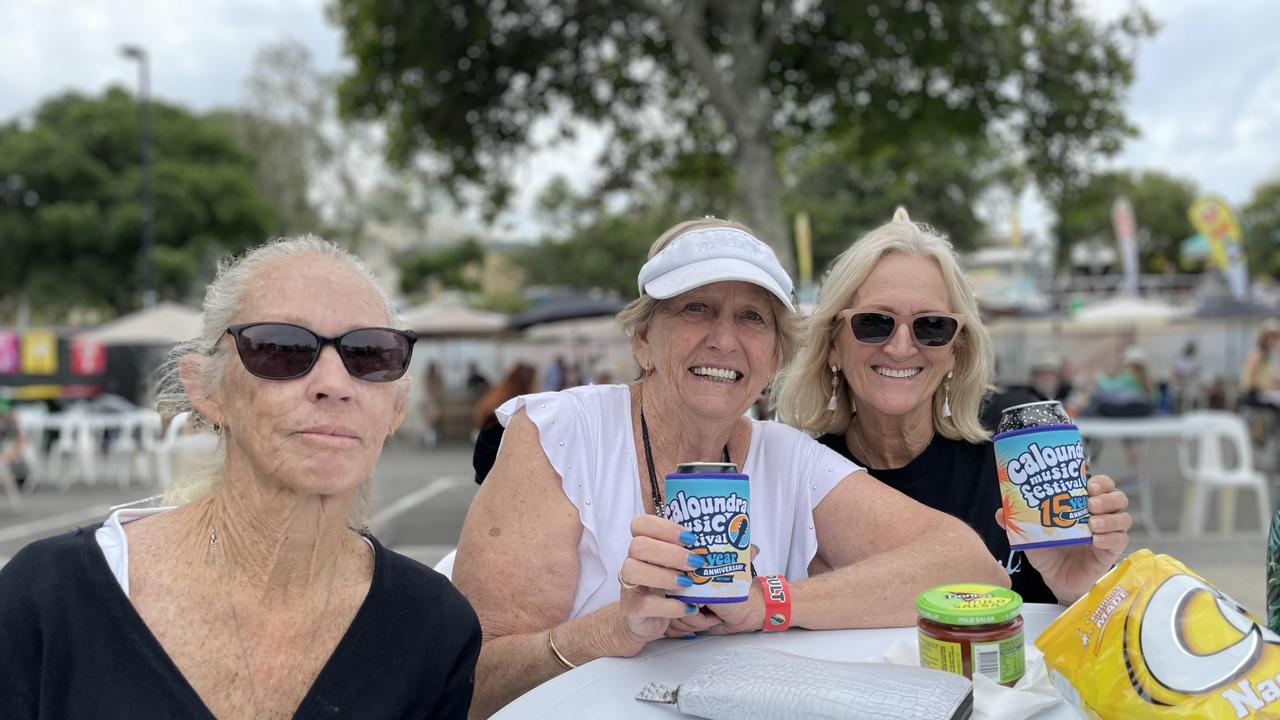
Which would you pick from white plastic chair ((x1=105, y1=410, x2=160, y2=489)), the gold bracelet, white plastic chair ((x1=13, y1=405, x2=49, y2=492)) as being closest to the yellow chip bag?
the gold bracelet

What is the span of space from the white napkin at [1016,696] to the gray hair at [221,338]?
44.8 inches

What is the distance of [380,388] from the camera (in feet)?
5.64

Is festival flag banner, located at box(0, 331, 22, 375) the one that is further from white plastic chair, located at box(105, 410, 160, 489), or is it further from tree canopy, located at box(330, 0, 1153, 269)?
tree canopy, located at box(330, 0, 1153, 269)

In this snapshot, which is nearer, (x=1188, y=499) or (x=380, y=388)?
(x=380, y=388)

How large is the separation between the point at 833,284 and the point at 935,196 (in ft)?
108

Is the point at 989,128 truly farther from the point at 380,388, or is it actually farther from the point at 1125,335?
the point at 1125,335

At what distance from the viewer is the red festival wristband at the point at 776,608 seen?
70.7 inches

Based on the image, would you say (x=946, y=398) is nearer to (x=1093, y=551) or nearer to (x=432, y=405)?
(x=1093, y=551)

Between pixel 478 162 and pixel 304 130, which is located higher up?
pixel 304 130

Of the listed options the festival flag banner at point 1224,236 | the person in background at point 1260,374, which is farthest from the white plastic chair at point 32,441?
the festival flag banner at point 1224,236

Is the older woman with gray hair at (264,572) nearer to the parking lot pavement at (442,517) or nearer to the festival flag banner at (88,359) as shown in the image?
the parking lot pavement at (442,517)

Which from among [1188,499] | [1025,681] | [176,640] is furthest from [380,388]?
[1188,499]

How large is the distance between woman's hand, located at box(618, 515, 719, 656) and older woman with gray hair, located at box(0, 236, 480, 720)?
0.37 meters

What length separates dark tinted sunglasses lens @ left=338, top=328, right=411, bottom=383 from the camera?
65.9 inches
